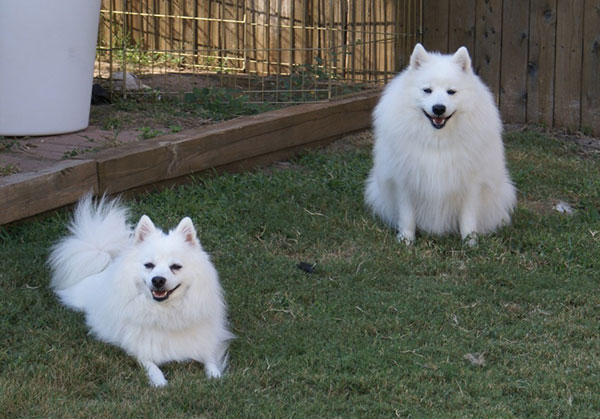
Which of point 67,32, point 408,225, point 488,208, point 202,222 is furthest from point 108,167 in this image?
point 488,208

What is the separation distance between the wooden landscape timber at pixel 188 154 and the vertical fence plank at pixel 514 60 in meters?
1.32

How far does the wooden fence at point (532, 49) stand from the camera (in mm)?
7684

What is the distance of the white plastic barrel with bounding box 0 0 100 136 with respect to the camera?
5.71m

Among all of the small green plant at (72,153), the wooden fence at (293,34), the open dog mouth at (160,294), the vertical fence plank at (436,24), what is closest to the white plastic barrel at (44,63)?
the small green plant at (72,153)

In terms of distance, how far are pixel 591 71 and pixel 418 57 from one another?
10.1ft

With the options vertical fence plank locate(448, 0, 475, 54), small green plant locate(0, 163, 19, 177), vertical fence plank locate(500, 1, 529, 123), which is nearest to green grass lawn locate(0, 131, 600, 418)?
small green plant locate(0, 163, 19, 177)

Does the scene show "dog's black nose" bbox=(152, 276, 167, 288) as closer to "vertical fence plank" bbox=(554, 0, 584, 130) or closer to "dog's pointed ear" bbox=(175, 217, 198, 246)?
"dog's pointed ear" bbox=(175, 217, 198, 246)

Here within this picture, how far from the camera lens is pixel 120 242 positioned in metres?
4.40

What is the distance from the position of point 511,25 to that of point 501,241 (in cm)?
342

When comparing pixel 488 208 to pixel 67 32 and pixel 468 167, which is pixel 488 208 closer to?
pixel 468 167

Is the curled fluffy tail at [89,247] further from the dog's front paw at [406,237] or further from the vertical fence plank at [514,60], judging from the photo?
the vertical fence plank at [514,60]

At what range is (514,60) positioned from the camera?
26.6 ft

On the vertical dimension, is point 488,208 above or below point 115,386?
above

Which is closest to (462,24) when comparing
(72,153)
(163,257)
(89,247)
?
(72,153)
